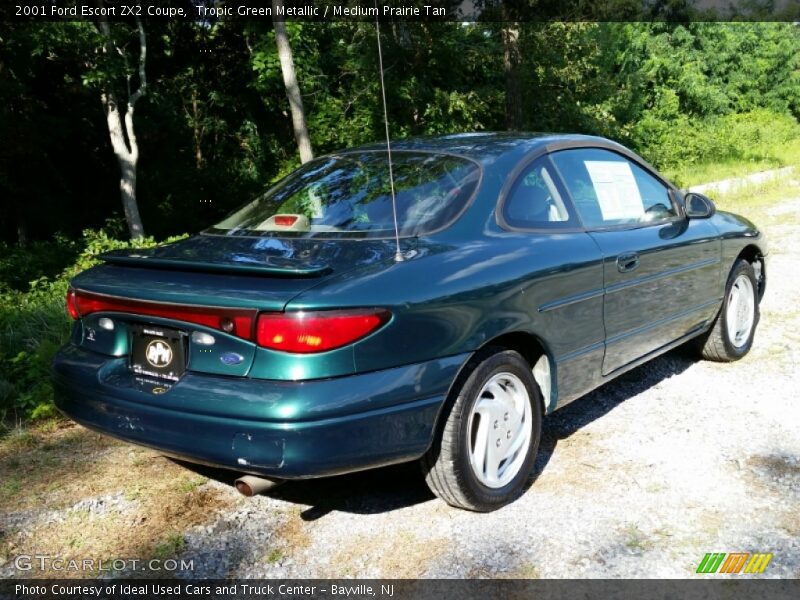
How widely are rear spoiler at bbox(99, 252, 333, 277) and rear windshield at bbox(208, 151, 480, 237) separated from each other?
487 mm

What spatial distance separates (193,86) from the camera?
20.8 m

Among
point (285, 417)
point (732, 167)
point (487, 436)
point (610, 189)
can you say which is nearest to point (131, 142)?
point (610, 189)

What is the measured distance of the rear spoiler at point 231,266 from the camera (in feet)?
8.41

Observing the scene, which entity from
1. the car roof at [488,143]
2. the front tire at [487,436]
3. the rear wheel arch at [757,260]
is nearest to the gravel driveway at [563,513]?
the front tire at [487,436]

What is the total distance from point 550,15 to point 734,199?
667 cm

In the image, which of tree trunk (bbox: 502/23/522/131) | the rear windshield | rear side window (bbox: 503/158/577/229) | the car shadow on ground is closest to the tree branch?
tree trunk (bbox: 502/23/522/131)

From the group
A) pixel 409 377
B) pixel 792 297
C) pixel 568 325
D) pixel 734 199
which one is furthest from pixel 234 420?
pixel 734 199

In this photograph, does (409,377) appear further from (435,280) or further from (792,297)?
(792,297)

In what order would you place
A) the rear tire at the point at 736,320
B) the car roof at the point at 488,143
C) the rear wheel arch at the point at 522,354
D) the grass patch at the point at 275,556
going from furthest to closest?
the rear tire at the point at 736,320 < the car roof at the point at 488,143 < the rear wheel arch at the point at 522,354 < the grass patch at the point at 275,556

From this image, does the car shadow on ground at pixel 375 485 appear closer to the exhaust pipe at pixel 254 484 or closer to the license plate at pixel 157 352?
the exhaust pipe at pixel 254 484

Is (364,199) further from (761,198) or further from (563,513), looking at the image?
(761,198)

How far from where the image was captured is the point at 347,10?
16797 mm

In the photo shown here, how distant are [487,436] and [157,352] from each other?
1339 millimetres

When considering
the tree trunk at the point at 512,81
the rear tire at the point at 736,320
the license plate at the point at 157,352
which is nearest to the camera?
the license plate at the point at 157,352
